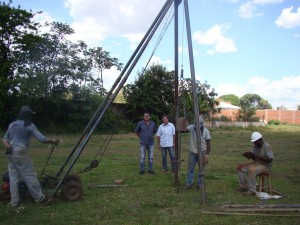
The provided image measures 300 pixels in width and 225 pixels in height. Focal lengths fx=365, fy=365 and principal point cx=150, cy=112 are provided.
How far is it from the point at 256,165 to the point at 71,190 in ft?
14.6

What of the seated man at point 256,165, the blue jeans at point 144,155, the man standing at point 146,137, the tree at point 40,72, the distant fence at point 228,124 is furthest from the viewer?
the distant fence at point 228,124

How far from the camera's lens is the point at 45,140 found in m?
7.74

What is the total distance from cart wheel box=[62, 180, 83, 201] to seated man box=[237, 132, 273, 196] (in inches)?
156

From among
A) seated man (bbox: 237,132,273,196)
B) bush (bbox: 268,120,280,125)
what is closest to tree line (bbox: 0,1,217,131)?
seated man (bbox: 237,132,273,196)

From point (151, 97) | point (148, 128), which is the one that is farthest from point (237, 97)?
point (148, 128)

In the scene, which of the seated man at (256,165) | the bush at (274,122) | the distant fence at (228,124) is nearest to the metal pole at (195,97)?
the seated man at (256,165)

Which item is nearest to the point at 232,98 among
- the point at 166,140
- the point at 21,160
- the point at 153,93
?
the point at 153,93

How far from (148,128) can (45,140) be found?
203 inches

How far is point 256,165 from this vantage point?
29.4ft

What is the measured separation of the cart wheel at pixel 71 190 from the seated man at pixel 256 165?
3.96 m

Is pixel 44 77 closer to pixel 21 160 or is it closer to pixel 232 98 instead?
pixel 21 160

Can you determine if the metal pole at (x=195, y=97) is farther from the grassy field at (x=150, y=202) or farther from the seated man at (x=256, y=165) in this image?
the seated man at (x=256, y=165)

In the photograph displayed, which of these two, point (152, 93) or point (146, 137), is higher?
point (152, 93)

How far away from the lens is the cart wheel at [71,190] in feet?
26.7
